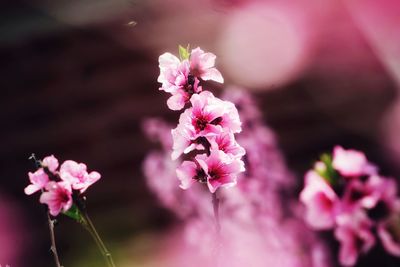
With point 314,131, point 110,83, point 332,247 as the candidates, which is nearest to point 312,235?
point 332,247

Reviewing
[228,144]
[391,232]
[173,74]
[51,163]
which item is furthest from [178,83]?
[391,232]

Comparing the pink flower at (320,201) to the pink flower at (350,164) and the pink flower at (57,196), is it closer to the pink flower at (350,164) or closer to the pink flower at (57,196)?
the pink flower at (350,164)

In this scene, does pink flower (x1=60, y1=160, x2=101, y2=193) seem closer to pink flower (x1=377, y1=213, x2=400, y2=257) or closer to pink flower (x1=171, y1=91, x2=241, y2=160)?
pink flower (x1=171, y1=91, x2=241, y2=160)

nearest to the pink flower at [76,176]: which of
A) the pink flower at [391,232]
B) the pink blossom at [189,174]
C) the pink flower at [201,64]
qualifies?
A: the pink blossom at [189,174]

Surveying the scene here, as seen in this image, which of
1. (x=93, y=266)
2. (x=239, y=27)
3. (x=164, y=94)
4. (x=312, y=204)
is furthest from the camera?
(x=164, y=94)

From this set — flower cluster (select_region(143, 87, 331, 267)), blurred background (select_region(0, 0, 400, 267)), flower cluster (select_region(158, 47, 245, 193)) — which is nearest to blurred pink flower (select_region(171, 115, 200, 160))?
flower cluster (select_region(158, 47, 245, 193))

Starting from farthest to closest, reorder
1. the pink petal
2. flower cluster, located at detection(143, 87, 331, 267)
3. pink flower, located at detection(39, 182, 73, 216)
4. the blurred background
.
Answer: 1. the blurred background
2. flower cluster, located at detection(143, 87, 331, 267)
3. the pink petal
4. pink flower, located at detection(39, 182, 73, 216)

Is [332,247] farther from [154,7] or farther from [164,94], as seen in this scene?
[154,7]
